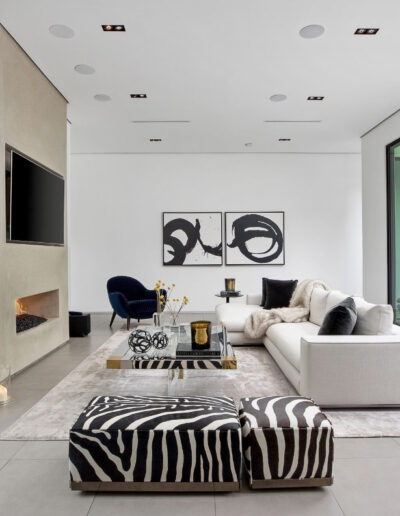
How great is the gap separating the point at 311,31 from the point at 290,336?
270cm

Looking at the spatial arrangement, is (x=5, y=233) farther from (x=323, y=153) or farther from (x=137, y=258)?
(x=323, y=153)

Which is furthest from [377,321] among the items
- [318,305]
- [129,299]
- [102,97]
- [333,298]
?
[129,299]

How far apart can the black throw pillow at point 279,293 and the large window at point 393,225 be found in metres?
1.54

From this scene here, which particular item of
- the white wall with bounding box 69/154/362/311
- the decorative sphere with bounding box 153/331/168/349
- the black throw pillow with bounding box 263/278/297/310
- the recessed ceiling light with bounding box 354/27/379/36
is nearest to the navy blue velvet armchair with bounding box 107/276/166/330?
the white wall with bounding box 69/154/362/311

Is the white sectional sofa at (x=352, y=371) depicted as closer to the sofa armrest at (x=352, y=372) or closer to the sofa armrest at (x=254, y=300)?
the sofa armrest at (x=352, y=372)

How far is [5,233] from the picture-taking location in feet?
12.0

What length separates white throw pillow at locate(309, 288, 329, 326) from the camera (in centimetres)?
449

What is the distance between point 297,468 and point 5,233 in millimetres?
2949

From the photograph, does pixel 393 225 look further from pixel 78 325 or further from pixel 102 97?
pixel 78 325

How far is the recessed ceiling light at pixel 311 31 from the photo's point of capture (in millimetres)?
3617

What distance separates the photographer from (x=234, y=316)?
16.7 ft

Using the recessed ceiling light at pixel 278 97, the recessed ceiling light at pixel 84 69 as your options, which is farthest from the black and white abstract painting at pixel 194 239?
the recessed ceiling light at pixel 84 69

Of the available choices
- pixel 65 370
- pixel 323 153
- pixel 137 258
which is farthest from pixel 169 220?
pixel 65 370

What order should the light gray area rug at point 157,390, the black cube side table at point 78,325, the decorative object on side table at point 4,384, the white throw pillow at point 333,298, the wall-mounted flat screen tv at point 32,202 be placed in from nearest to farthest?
the light gray area rug at point 157,390, the decorative object on side table at point 4,384, the wall-mounted flat screen tv at point 32,202, the white throw pillow at point 333,298, the black cube side table at point 78,325
